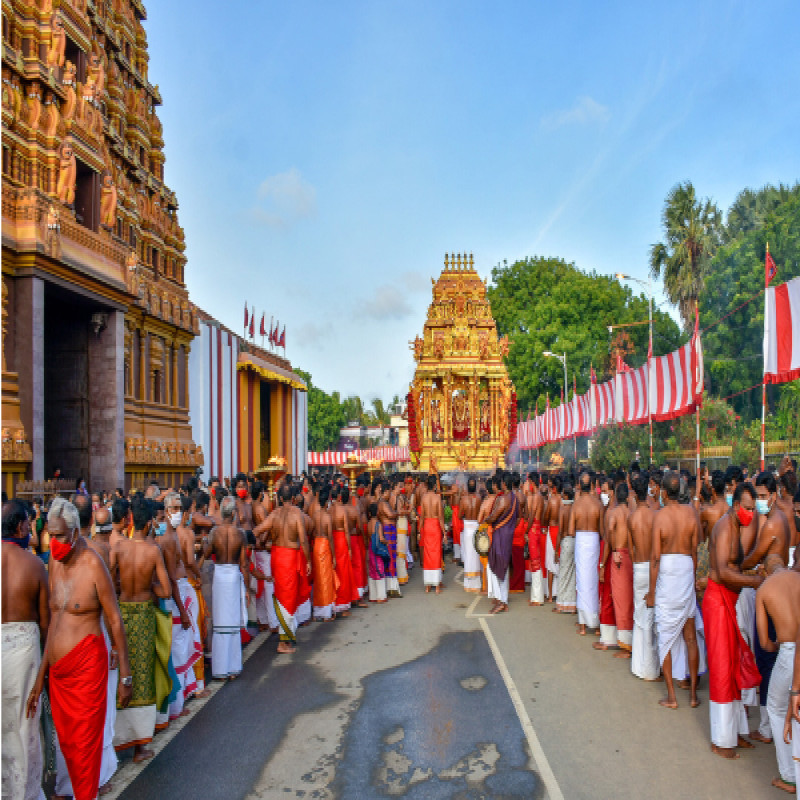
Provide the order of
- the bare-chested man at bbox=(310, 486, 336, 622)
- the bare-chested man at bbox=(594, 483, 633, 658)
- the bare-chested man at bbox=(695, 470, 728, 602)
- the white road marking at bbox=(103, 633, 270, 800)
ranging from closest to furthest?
the white road marking at bbox=(103, 633, 270, 800)
the bare-chested man at bbox=(695, 470, 728, 602)
the bare-chested man at bbox=(594, 483, 633, 658)
the bare-chested man at bbox=(310, 486, 336, 622)

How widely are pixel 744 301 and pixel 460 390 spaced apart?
1136 cm

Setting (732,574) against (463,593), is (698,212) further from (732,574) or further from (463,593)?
(732,574)

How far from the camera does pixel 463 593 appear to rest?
42.2 feet

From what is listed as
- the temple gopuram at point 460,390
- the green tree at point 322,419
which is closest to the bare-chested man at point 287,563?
the temple gopuram at point 460,390

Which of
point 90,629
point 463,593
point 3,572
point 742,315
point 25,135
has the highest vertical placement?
point 25,135

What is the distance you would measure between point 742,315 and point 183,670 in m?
30.3

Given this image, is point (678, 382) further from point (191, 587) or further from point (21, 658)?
point (21, 658)

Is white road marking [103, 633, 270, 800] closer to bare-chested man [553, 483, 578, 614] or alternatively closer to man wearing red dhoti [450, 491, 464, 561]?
bare-chested man [553, 483, 578, 614]

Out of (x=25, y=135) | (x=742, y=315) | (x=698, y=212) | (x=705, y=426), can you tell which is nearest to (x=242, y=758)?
(x=25, y=135)

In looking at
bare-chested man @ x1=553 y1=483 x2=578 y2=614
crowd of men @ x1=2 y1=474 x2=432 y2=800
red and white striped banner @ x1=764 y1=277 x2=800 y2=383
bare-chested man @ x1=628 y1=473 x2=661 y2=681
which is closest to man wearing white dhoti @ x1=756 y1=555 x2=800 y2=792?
bare-chested man @ x1=628 y1=473 x2=661 y2=681

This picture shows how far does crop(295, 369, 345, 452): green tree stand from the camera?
68.8m

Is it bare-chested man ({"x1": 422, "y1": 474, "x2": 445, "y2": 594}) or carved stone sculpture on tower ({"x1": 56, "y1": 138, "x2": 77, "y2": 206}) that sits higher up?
carved stone sculpture on tower ({"x1": 56, "y1": 138, "x2": 77, "y2": 206})

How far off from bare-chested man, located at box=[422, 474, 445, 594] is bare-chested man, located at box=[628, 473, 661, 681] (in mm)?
5732

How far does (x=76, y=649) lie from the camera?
456 centimetres
